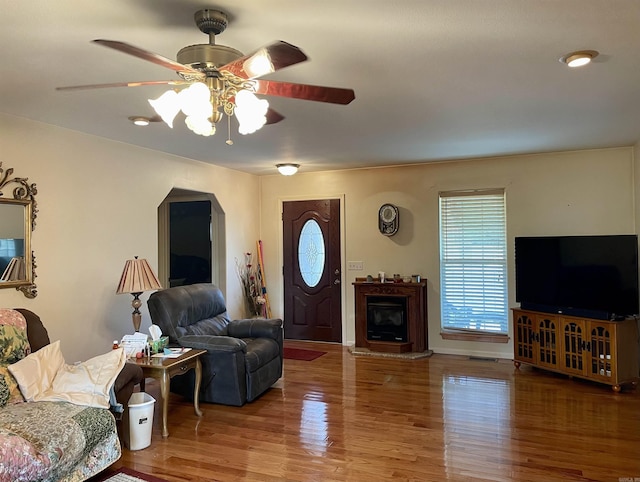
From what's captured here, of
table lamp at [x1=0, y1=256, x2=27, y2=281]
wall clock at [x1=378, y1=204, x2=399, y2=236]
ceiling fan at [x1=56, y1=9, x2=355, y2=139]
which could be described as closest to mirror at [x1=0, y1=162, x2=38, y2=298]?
table lamp at [x1=0, y1=256, x2=27, y2=281]

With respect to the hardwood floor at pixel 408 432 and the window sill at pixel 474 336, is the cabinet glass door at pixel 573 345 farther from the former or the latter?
the window sill at pixel 474 336

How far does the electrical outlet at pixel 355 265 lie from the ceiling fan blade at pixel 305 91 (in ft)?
14.0

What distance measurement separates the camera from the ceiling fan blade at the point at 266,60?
65.5 inches

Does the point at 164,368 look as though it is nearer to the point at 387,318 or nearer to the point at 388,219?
the point at 387,318

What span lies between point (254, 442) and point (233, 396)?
2.35 ft

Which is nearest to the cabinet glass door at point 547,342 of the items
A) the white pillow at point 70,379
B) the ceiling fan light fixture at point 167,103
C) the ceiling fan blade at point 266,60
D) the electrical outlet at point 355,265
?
the electrical outlet at point 355,265

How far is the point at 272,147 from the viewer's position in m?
4.75

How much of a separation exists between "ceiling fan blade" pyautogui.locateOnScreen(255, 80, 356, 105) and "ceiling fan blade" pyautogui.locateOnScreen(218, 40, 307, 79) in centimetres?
22

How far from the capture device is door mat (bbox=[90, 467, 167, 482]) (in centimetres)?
272

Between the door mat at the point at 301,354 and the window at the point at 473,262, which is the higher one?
the window at the point at 473,262

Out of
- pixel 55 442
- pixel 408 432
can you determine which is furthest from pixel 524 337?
pixel 55 442

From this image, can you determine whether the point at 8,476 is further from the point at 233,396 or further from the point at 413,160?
the point at 413,160

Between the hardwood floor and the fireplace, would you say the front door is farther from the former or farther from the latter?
the hardwood floor

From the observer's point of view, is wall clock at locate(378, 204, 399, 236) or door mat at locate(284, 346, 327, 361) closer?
door mat at locate(284, 346, 327, 361)
